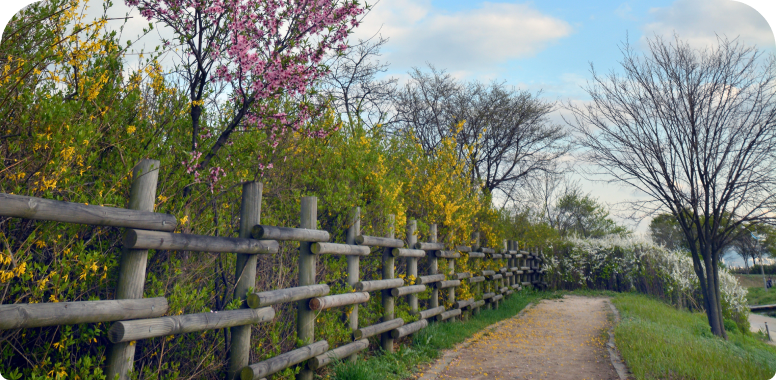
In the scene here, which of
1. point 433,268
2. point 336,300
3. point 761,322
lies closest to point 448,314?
point 433,268

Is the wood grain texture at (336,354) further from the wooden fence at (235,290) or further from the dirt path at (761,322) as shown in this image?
the dirt path at (761,322)

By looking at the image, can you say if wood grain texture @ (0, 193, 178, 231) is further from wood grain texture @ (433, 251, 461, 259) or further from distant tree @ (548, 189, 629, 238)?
distant tree @ (548, 189, 629, 238)

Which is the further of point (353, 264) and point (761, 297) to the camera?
point (761, 297)

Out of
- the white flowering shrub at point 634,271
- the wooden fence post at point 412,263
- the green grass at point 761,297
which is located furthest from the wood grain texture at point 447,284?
the green grass at point 761,297

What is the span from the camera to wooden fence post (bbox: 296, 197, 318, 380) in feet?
15.1

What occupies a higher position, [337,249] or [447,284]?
[337,249]

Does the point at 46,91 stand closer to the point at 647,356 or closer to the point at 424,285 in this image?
the point at 424,285

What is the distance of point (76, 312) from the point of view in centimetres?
244

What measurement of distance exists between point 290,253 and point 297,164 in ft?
3.41

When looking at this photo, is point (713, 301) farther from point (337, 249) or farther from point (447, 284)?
point (337, 249)

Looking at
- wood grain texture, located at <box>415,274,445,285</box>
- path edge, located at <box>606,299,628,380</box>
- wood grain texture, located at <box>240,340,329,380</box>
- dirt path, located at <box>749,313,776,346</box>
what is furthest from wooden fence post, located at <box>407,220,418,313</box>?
dirt path, located at <box>749,313,776,346</box>

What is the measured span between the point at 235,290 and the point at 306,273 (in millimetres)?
979

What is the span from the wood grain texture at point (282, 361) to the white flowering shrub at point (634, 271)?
1377 cm

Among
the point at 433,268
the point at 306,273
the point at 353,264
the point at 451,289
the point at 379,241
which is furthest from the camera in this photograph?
the point at 451,289
